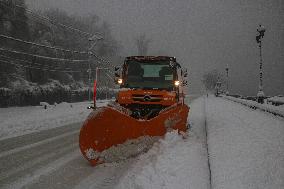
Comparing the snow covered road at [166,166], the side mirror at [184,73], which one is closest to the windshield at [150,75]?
the side mirror at [184,73]

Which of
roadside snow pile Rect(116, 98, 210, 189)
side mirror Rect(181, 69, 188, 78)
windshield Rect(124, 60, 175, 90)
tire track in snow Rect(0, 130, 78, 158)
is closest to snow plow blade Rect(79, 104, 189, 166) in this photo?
roadside snow pile Rect(116, 98, 210, 189)

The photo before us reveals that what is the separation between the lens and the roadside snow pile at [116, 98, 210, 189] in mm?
5941

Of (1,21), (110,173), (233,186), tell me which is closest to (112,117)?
(110,173)

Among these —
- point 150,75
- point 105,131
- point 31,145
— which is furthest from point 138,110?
point 31,145

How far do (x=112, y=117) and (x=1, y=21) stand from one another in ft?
133

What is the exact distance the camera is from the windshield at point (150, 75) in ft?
35.8

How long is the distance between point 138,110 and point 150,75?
1.47 m

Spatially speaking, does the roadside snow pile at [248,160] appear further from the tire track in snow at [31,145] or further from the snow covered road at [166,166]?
the tire track in snow at [31,145]

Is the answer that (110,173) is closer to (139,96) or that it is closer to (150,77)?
(139,96)

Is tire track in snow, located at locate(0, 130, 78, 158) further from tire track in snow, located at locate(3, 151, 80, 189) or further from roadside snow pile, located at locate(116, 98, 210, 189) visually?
roadside snow pile, located at locate(116, 98, 210, 189)

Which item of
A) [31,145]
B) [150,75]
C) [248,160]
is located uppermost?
[150,75]

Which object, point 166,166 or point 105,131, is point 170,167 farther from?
point 105,131

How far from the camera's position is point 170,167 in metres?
6.99

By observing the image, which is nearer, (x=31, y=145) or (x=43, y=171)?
(x=43, y=171)
